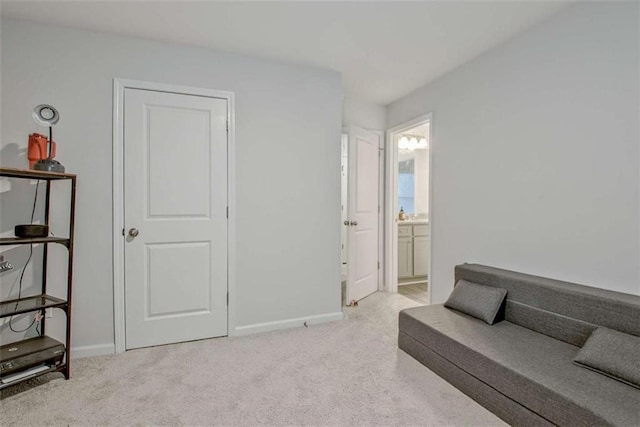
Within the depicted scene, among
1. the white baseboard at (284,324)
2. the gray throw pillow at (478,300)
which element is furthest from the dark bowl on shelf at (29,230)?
the gray throw pillow at (478,300)

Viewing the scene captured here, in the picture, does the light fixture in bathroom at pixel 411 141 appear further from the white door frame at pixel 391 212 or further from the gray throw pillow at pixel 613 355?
the gray throw pillow at pixel 613 355

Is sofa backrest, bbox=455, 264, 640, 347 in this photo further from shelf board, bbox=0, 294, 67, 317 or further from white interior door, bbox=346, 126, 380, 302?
shelf board, bbox=0, 294, 67, 317

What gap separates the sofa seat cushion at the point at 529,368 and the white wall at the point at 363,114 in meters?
2.40

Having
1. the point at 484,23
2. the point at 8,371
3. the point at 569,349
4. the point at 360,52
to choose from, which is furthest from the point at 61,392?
the point at 484,23

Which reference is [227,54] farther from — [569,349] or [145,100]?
[569,349]

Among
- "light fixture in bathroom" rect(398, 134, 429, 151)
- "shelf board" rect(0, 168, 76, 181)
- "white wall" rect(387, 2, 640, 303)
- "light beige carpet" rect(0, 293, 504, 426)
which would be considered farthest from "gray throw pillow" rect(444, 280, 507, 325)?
"light fixture in bathroom" rect(398, 134, 429, 151)

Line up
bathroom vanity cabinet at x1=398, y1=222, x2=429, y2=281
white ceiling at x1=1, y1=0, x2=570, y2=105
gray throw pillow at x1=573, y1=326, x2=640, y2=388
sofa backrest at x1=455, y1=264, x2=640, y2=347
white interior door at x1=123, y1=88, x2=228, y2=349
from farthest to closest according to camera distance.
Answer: bathroom vanity cabinet at x1=398, y1=222, x2=429, y2=281 < white interior door at x1=123, y1=88, x2=228, y2=349 < white ceiling at x1=1, y1=0, x2=570, y2=105 < sofa backrest at x1=455, y1=264, x2=640, y2=347 < gray throw pillow at x1=573, y1=326, x2=640, y2=388

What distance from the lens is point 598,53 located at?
2064mm

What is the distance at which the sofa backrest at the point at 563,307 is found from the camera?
1773 mm

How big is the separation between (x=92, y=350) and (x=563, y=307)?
127 inches

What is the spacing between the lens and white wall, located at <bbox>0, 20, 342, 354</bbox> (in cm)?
237

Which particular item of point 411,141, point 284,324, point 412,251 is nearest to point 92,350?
point 284,324

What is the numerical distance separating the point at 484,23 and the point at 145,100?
257 cm

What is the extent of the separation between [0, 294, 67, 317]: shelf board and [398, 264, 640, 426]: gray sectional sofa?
239cm
